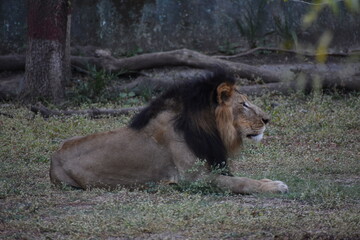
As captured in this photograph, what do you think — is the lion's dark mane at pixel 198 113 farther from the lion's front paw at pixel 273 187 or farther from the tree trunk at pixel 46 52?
the tree trunk at pixel 46 52

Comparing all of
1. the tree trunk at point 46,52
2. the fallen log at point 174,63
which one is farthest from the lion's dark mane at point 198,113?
the fallen log at point 174,63

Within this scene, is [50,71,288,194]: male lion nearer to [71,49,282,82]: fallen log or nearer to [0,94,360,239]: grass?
[0,94,360,239]: grass

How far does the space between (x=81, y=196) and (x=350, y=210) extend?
2002mm

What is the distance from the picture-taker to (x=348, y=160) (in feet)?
24.4

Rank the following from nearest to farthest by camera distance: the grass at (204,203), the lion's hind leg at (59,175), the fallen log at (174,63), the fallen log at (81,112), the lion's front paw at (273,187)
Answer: the grass at (204,203) < the lion's front paw at (273,187) < the lion's hind leg at (59,175) < the fallen log at (81,112) < the fallen log at (174,63)

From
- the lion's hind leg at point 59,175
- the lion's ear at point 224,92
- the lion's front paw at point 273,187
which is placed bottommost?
the lion's hind leg at point 59,175

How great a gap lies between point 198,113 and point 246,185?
68cm

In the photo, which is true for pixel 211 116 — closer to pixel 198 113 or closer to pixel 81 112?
pixel 198 113

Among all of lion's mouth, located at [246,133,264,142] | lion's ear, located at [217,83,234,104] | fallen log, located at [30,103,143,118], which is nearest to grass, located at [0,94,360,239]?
lion's mouth, located at [246,133,264,142]

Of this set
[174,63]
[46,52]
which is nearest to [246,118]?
[46,52]

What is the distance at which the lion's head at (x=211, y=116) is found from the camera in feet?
18.5

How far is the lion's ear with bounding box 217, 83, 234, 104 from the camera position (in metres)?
5.71

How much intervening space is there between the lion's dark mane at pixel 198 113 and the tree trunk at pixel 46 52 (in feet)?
17.6

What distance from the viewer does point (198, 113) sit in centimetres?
566
